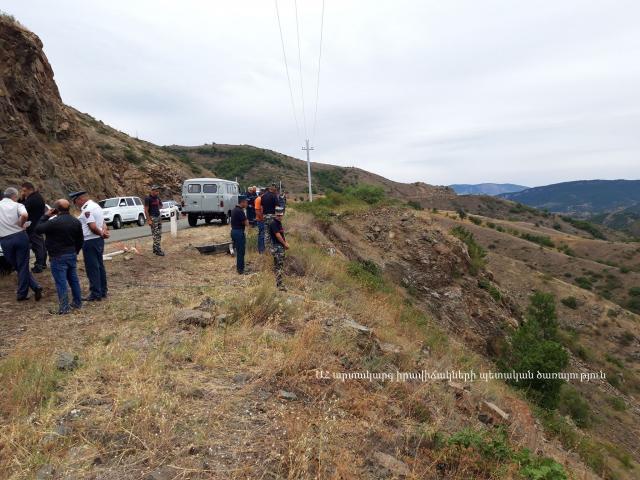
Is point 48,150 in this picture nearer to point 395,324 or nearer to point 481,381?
point 395,324

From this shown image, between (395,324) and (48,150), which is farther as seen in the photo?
(48,150)

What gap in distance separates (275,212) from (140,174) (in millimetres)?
33395

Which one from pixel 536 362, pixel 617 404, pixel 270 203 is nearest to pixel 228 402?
pixel 270 203

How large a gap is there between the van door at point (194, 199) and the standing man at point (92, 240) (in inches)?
436

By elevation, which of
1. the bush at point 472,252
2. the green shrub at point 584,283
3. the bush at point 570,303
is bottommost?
A: the green shrub at point 584,283

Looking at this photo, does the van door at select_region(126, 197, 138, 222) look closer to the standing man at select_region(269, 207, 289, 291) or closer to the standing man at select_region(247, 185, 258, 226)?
the standing man at select_region(247, 185, 258, 226)

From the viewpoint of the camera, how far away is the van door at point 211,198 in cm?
1781

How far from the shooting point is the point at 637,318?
37.8 metres

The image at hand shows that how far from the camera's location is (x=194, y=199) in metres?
17.9

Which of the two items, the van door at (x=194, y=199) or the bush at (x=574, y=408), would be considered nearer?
the bush at (x=574, y=408)

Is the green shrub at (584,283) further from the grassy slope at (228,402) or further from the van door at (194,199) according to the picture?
the grassy slope at (228,402)

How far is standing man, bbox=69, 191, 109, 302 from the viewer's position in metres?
6.77

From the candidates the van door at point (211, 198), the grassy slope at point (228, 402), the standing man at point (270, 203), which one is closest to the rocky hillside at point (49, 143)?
the van door at point (211, 198)

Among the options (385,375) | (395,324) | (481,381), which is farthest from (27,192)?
(481,381)
